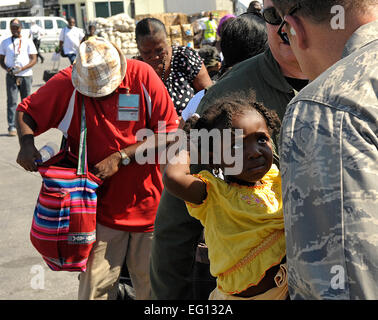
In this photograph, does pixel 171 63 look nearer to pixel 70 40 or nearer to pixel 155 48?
pixel 155 48

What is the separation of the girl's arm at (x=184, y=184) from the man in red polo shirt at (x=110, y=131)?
47.2 inches

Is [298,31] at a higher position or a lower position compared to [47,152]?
higher

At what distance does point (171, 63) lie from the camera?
14.3 ft

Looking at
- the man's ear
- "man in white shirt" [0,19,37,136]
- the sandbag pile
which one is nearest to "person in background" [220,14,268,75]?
the man's ear

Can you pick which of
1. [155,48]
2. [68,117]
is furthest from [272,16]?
[155,48]

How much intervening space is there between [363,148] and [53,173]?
2.30 m

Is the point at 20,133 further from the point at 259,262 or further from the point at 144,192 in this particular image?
the point at 259,262

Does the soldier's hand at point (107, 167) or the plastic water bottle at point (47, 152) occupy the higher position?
the plastic water bottle at point (47, 152)

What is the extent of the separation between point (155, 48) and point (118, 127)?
1103 millimetres

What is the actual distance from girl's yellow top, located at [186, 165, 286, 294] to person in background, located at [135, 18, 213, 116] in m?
2.14

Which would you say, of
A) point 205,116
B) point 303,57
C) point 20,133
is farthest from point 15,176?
point 303,57

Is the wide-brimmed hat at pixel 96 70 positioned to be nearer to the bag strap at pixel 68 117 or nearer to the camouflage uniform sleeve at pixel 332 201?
the bag strap at pixel 68 117

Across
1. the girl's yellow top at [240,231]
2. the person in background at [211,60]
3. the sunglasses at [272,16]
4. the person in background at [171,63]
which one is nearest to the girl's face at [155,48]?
the person in background at [171,63]

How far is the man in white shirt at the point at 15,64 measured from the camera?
1002cm
